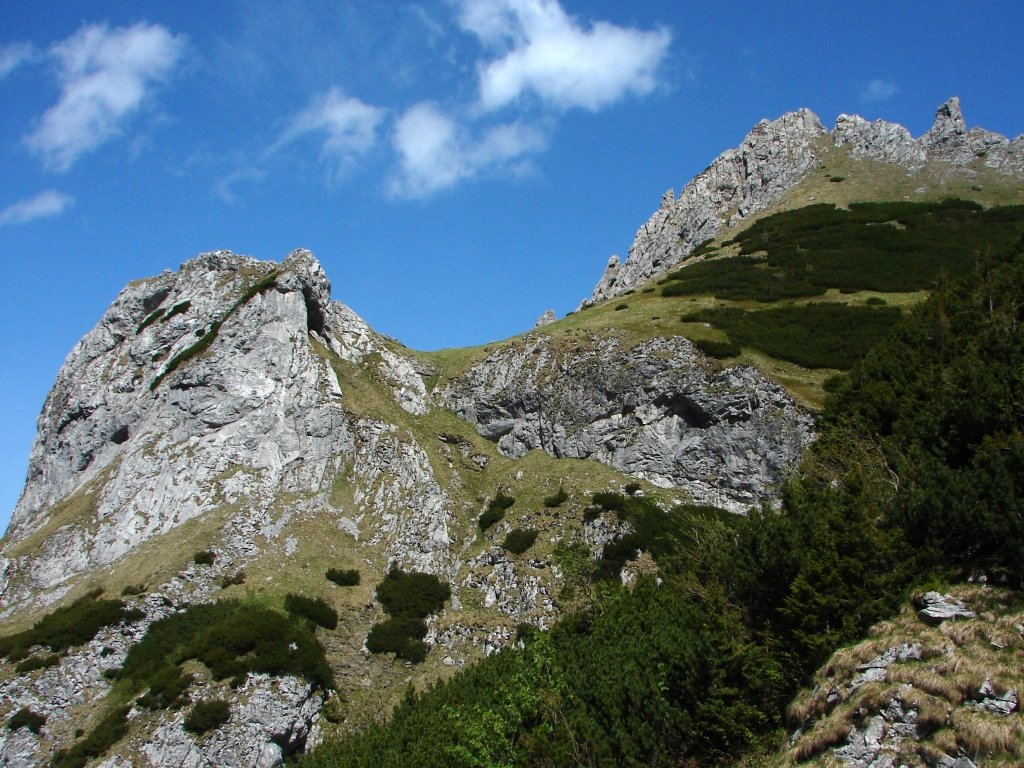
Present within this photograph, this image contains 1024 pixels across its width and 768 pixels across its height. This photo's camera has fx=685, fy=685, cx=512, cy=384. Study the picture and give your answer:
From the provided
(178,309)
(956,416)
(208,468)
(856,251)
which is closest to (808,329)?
(856,251)

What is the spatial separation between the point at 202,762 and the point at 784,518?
27.5 metres

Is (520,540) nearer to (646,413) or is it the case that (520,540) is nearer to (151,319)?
(646,413)


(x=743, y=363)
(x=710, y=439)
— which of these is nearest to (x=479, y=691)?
(x=710, y=439)

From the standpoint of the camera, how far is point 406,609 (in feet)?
136

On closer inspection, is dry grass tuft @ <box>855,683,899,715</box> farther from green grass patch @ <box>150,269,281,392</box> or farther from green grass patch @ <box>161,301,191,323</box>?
green grass patch @ <box>161,301,191,323</box>

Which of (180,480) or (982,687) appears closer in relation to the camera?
(982,687)

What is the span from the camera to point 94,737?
1237 inches

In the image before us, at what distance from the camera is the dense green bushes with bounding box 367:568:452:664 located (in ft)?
127

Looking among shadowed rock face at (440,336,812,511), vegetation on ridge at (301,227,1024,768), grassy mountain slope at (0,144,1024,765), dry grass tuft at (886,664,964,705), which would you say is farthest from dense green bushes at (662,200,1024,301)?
dry grass tuft at (886,664,964,705)

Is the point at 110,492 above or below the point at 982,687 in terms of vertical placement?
above

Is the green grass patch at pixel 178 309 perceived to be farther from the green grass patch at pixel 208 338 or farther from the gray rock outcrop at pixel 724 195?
the gray rock outcrop at pixel 724 195

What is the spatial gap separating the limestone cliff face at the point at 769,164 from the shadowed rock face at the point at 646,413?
41747mm

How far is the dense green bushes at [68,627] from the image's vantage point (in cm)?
3662

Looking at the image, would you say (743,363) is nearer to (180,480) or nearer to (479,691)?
(479,691)
